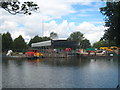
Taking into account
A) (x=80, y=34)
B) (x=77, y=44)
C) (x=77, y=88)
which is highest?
(x=80, y=34)

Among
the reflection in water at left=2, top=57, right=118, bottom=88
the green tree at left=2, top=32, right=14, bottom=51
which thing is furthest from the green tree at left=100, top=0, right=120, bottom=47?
the green tree at left=2, top=32, right=14, bottom=51

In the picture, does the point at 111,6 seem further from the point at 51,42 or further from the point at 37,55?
the point at 51,42

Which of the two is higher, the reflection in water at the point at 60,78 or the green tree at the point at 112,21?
the green tree at the point at 112,21

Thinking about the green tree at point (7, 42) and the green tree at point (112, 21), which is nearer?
the green tree at point (112, 21)

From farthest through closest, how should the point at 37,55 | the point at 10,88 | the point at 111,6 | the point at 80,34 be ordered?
the point at 80,34 < the point at 37,55 < the point at 111,6 < the point at 10,88

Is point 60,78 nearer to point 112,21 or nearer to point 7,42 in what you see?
point 112,21

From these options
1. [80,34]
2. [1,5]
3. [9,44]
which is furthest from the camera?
[80,34]

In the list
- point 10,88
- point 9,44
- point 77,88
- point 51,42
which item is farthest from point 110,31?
point 9,44

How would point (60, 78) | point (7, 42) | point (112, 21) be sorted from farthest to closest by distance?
point (7, 42)
point (60, 78)
point (112, 21)

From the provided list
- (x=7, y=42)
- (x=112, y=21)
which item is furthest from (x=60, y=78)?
(x=7, y=42)

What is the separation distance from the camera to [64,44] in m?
59.8

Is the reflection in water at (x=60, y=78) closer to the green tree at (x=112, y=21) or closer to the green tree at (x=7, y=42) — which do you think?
the green tree at (x=112, y=21)

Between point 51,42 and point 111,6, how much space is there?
4421 centimetres

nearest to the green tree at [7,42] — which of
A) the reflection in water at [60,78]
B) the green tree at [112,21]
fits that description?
the reflection in water at [60,78]
